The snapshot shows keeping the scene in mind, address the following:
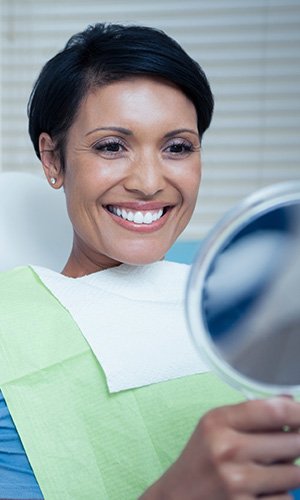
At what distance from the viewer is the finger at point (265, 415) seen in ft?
1.81

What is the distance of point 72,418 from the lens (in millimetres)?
998

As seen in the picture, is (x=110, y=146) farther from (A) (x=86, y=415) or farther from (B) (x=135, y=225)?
(A) (x=86, y=415)

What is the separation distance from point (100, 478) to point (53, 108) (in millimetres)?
531

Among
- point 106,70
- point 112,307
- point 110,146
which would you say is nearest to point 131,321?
point 112,307

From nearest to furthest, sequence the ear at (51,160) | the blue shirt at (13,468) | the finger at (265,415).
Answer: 1. the finger at (265,415)
2. the blue shirt at (13,468)
3. the ear at (51,160)

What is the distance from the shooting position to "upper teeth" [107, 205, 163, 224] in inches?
41.4

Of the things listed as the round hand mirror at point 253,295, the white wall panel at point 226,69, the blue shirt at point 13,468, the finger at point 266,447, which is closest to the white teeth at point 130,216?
the blue shirt at point 13,468

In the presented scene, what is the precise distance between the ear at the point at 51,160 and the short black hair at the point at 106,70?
2cm

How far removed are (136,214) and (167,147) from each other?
4.0 inches

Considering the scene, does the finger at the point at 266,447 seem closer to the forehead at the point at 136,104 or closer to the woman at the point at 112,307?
the woman at the point at 112,307

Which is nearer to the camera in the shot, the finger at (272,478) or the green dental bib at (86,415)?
the finger at (272,478)

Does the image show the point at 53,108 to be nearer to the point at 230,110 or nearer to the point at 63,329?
the point at 63,329

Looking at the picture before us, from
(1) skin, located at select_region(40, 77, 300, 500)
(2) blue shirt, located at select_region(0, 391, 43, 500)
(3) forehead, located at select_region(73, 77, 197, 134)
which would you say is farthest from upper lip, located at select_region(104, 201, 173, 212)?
(2) blue shirt, located at select_region(0, 391, 43, 500)

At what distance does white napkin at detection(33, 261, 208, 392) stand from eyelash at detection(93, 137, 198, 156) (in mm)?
188
